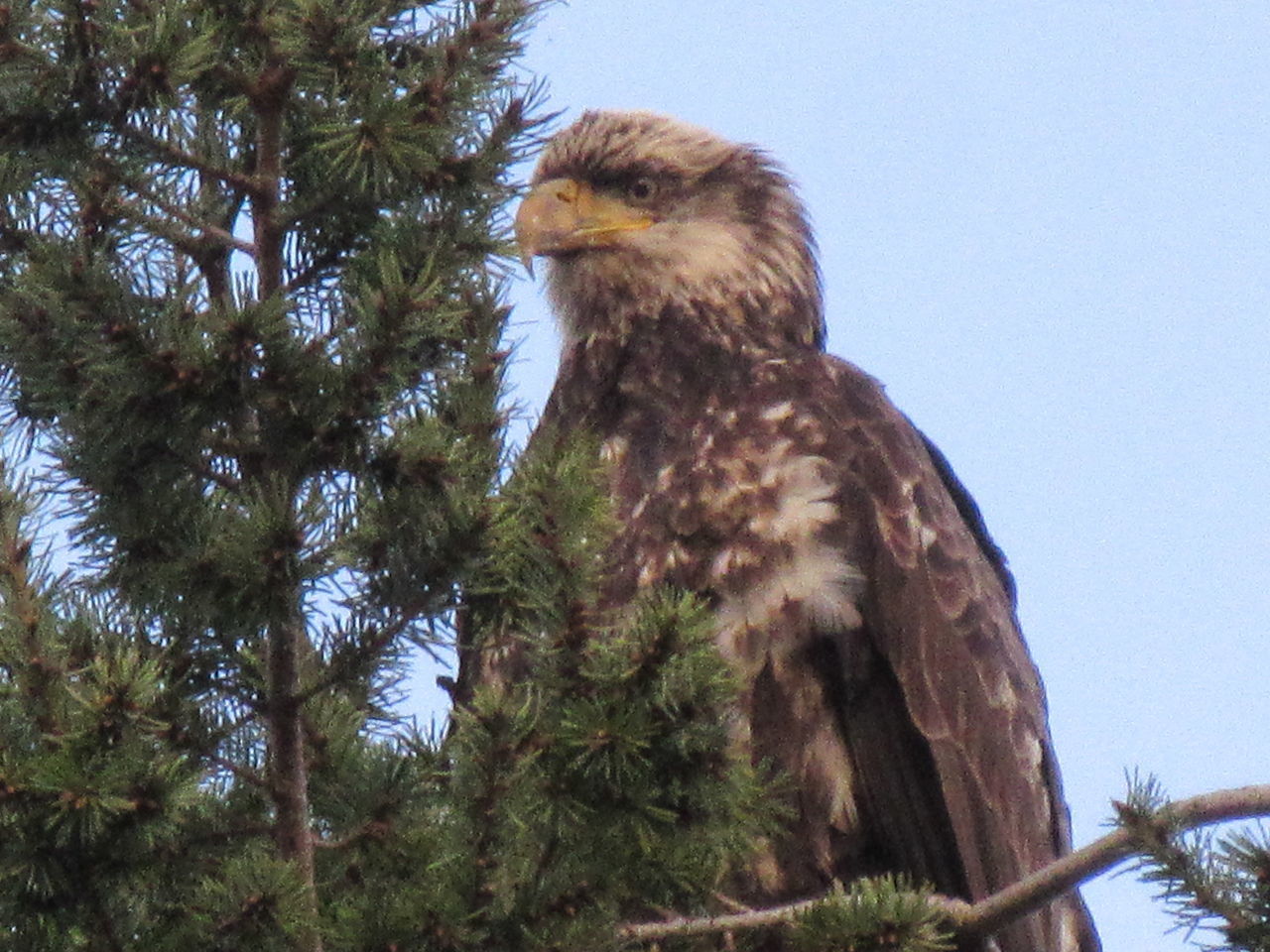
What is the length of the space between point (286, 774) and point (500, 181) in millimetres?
1022

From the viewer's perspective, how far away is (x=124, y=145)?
311 cm

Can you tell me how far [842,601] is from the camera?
4426 millimetres

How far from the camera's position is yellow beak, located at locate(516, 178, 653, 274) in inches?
213

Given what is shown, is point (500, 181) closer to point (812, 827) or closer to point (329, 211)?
point (329, 211)

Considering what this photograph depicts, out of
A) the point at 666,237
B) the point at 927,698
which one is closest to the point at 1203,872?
the point at 927,698

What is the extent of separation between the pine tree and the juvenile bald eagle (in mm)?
1199

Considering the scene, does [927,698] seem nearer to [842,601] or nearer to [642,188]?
[842,601]

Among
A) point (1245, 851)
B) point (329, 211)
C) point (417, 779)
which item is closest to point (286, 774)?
point (417, 779)

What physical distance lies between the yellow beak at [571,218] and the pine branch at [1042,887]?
2.38 meters

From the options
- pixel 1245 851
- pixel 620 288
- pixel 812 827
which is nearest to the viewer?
pixel 1245 851

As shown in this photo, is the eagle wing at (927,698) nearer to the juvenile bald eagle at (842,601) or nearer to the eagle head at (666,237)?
the juvenile bald eagle at (842,601)

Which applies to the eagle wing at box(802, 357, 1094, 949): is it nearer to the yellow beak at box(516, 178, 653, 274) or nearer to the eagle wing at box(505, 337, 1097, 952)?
the eagle wing at box(505, 337, 1097, 952)

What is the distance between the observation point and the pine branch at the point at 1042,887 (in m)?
2.76

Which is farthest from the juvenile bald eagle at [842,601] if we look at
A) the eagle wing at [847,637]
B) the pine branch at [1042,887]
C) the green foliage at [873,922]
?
the green foliage at [873,922]
